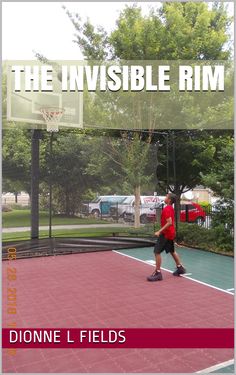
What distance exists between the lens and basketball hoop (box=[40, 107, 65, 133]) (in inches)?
354

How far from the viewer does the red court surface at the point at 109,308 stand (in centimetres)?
364

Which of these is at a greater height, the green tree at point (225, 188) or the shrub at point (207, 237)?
the green tree at point (225, 188)

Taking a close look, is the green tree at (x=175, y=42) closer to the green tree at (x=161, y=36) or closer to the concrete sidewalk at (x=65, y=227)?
the green tree at (x=161, y=36)

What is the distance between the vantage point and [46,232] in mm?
9086

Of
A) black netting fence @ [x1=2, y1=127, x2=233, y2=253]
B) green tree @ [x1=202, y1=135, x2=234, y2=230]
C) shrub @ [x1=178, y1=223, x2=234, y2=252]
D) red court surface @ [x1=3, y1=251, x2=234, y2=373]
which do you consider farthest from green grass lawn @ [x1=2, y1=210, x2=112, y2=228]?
green tree @ [x1=202, y1=135, x2=234, y2=230]

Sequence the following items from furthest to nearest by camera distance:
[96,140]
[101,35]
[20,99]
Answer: [101,35] < [96,140] < [20,99]

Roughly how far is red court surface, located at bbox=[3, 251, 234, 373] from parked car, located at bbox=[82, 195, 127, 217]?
1394mm

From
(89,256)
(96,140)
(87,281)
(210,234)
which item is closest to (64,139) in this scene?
(96,140)

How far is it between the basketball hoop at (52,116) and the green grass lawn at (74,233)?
8.62 feet

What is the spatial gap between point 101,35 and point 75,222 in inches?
313

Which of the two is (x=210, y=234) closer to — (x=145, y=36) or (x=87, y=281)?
(x=87, y=281)

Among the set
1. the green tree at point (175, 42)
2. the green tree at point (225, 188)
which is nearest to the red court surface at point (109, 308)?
the green tree at point (225, 188)

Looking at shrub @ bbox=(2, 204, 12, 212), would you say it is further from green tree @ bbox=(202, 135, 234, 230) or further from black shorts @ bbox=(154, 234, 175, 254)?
green tree @ bbox=(202, 135, 234, 230)

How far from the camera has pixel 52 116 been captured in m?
9.21
